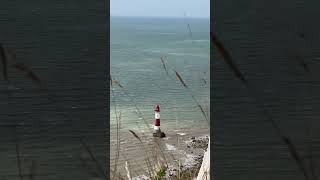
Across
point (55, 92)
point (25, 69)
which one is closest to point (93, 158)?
point (55, 92)

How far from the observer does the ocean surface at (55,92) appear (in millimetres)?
1678

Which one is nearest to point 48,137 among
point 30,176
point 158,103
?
point 30,176

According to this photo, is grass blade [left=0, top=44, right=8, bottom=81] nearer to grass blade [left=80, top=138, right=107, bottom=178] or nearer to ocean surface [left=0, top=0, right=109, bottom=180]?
ocean surface [left=0, top=0, right=109, bottom=180]
